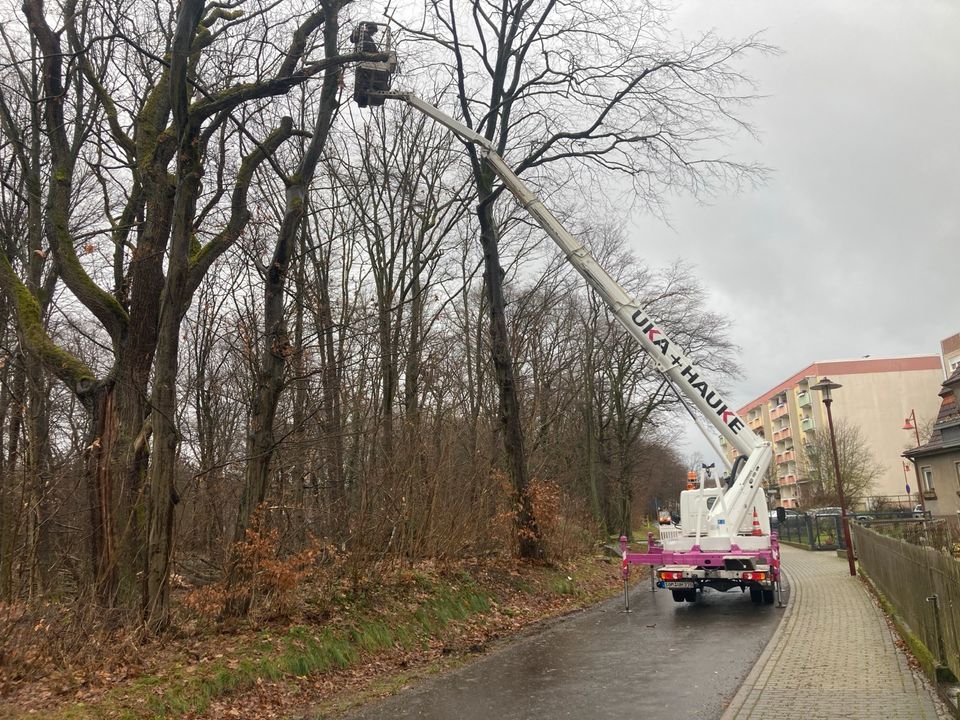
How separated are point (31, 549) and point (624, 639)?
8226mm

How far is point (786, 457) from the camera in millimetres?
100188

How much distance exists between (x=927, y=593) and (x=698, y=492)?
25.6 ft

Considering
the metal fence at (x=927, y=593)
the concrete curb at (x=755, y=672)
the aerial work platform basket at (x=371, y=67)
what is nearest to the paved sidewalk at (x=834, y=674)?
the concrete curb at (x=755, y=672)

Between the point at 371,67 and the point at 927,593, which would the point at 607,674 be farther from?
the point at 371,67

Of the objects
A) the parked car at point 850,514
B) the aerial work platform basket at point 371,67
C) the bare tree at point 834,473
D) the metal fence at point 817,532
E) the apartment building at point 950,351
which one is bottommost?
the metal fence at point 817,532

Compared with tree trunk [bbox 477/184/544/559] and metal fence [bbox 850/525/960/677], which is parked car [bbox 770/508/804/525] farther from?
metal fence [bbox 850/525/960/677]

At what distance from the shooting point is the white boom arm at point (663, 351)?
15.2 m

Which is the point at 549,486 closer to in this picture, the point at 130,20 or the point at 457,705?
the point at 457,705

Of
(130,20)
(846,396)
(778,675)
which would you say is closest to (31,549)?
(130,20)

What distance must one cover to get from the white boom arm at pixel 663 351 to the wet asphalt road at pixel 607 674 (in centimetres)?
232

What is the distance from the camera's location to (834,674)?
8492 mm

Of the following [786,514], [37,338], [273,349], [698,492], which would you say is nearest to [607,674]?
[273,349]

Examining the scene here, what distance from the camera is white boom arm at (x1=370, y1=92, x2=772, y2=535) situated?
1516cm

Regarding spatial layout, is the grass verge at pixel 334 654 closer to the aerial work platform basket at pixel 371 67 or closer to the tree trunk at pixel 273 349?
the tree trunk at pixel 273 349
